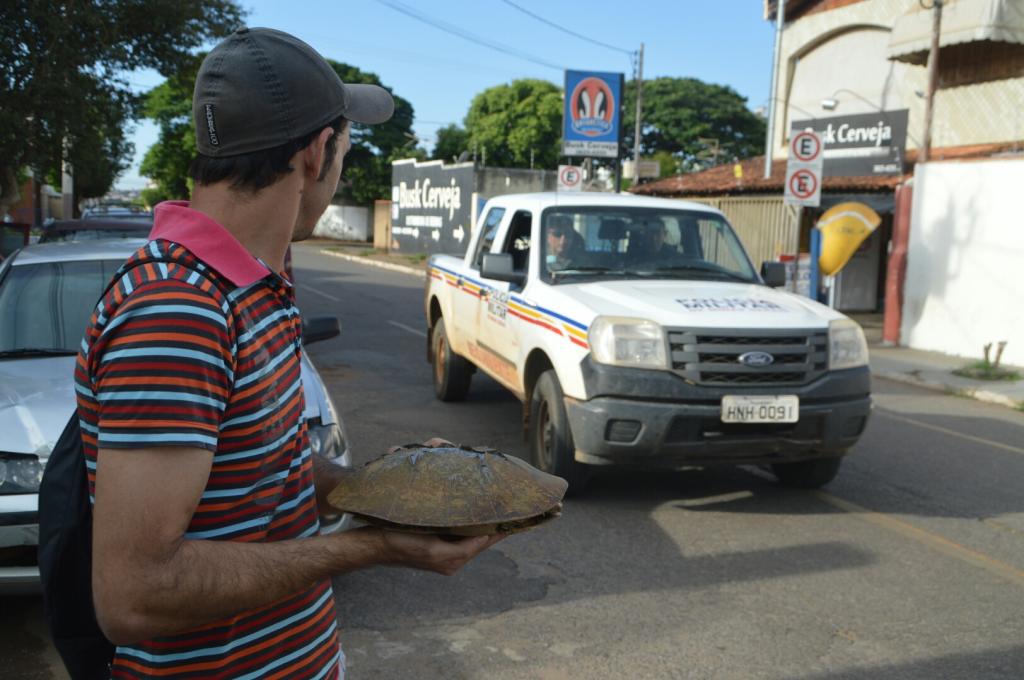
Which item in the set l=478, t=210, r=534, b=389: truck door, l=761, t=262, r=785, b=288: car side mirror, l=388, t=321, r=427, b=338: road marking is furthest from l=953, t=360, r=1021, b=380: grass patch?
l=478, t=210, r=534, b=389: truck door

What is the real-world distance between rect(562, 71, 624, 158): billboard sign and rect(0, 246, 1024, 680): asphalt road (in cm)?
1603

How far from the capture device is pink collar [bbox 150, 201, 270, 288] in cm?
140

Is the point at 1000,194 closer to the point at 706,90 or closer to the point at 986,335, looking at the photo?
the point at 986,335

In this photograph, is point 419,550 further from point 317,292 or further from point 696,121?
point 696,121

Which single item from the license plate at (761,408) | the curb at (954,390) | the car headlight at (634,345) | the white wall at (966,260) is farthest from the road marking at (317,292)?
the license plate at (761,408)

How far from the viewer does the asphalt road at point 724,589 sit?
153 inches

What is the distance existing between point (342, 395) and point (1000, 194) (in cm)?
1016

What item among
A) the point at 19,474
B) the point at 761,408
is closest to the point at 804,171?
the point at 761,408

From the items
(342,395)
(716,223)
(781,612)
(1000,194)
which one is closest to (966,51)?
(1000,194)

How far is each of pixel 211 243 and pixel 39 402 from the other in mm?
3088

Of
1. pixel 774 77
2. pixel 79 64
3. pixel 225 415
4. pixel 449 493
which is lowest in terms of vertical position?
pixel 449 493

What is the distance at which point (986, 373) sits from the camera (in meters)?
12.5

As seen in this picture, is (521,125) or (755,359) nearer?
(755,359)

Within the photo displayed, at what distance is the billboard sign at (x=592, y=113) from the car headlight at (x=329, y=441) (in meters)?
18.8
